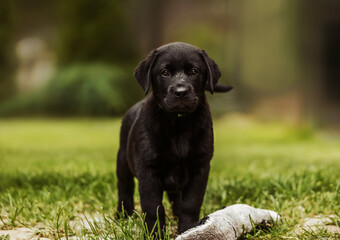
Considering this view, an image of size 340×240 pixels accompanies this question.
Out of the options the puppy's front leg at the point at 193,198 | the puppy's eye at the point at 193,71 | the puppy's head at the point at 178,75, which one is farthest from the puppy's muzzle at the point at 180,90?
the puppy's front leg at the point at 193,198

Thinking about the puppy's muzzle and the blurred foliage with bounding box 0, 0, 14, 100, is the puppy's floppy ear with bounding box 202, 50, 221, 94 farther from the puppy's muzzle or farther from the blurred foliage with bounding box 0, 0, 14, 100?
the blurred foliage with bounding box 0, 0, 14, 100

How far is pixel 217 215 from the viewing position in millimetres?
2455

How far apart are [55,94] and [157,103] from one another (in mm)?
10276

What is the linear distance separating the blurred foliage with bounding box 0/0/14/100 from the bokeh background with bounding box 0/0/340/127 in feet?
0.11

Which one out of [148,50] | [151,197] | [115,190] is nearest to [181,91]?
[151,197]

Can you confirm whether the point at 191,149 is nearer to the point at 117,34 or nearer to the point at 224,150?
the point at 224,150

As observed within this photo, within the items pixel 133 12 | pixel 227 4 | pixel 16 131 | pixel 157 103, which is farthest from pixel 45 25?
pixel 157 103

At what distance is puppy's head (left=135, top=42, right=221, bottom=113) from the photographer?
2.57 meters

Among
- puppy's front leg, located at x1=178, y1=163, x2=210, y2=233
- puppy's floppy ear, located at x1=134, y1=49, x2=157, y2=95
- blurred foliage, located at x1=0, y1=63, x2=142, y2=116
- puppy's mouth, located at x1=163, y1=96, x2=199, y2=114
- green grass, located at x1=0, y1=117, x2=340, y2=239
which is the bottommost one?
blurred foliage, located at x1=0, y1=63, x2=142, y2=116

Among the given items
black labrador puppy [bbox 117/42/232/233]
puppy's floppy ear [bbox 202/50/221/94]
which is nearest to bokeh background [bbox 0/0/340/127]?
puppy's floppy ear [bbox 202/50/221/94]

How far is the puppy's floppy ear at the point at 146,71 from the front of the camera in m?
2.77

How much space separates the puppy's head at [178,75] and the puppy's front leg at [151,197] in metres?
0.43

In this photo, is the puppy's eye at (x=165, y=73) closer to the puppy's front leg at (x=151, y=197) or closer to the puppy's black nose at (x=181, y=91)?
the puppy's black nose at (x=181, y=91)

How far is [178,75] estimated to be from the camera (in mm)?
2666
